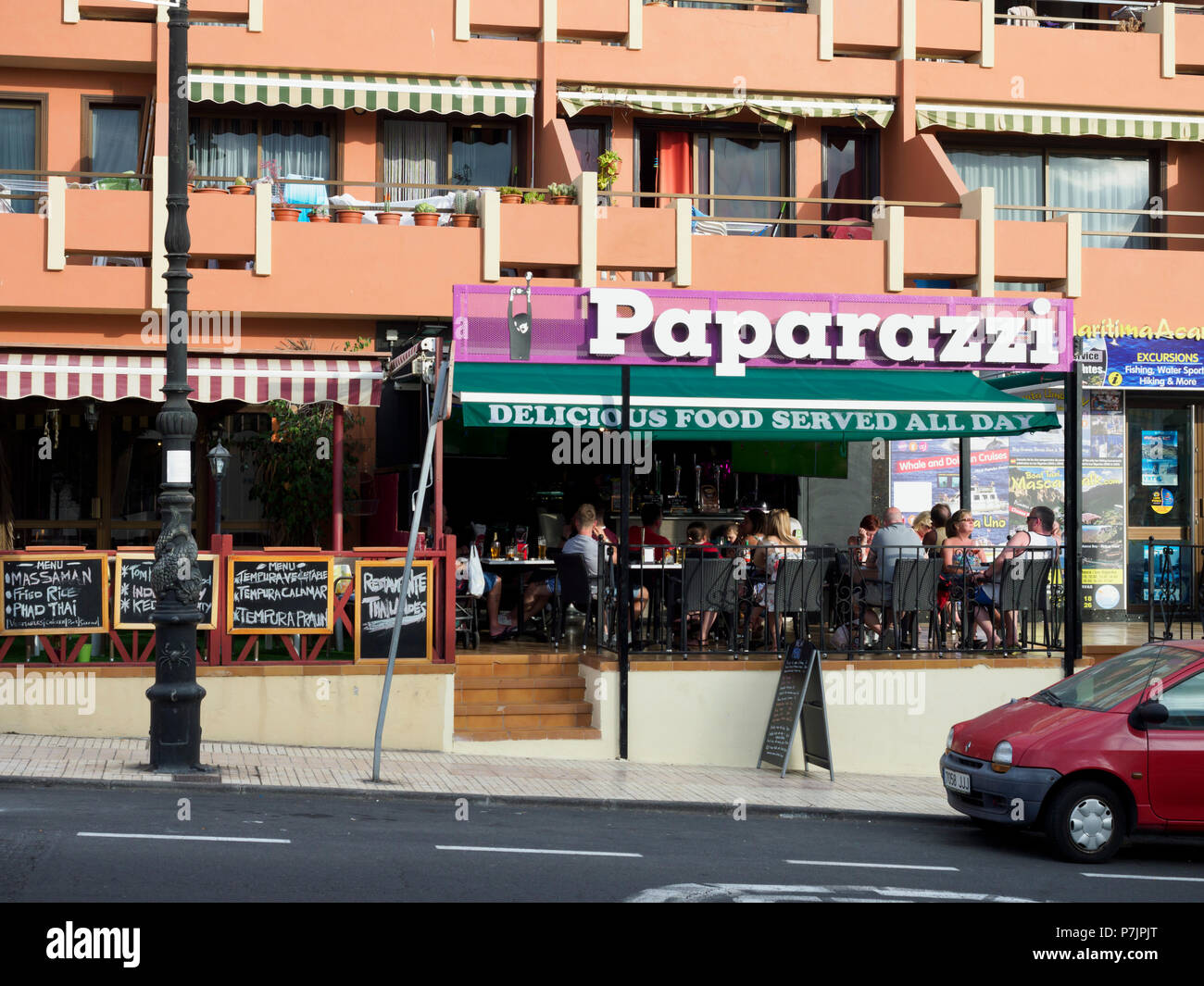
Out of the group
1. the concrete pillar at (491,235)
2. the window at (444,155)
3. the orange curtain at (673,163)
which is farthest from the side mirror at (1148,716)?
the window at (444,155)

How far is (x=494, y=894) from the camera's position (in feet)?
25.8

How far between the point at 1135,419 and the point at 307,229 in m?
11.6

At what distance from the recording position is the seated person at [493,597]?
603 inches

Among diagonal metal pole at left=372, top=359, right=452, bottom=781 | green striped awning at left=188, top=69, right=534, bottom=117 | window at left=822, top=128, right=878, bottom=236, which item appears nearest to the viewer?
diagonal metal pole at left=372, top=359, right=452, bottom=781

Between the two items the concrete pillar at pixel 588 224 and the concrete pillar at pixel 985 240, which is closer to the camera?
the concrete pillar at pixel 588 224

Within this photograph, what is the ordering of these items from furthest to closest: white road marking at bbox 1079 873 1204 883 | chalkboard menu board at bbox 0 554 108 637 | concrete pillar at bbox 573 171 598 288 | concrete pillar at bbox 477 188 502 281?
1. concrete pillar at bbox 573 171 598 288
2. concrete pillar at bbox 477 188 502 281
3. chalkboard menu board at bbox 0 554 108 637
4. white road marking at bbox 1079 873 1204 883

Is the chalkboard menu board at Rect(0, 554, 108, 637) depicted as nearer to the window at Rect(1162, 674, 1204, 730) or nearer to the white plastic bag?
the white plastic bag

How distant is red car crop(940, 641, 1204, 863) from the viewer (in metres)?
10.1

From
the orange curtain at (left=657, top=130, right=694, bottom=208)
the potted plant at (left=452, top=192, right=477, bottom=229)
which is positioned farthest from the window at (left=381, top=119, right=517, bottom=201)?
the orange curtain at (left=657, top=130, right=694, bottom=208)

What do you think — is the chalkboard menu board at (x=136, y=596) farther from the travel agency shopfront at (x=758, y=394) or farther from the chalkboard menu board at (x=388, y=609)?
the travel agency shopfront at (x=758, y=394)

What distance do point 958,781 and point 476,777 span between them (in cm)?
394

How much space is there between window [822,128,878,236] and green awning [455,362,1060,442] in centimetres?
570

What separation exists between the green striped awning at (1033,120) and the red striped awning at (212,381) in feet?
33.1
